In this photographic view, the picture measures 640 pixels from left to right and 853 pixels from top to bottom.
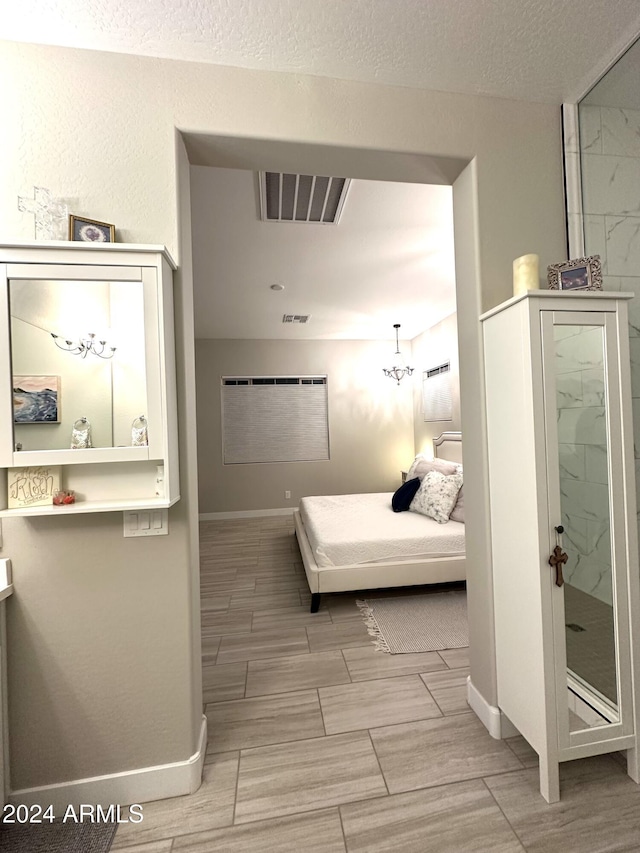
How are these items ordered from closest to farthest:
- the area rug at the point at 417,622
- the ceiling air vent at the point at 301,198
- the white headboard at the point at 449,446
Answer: the ceiling air vent at the point at 301,198 → the area rug at the point at 417,622 → the white headboard at the point at 449,446

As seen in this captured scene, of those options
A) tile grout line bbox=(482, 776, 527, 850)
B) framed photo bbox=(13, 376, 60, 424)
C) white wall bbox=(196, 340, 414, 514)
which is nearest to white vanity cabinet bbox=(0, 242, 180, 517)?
framed photo bbox=(13, 376, 60, 424)

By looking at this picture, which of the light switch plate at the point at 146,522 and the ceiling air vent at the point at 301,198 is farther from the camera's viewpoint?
the ceiling air vent at the point at 301,198

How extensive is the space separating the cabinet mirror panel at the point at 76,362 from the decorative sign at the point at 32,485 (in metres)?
0.14

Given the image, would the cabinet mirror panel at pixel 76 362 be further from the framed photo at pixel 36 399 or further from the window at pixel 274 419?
the window at pixel 274 419

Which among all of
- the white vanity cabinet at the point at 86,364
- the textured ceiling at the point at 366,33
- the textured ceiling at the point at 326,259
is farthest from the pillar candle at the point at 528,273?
the white vanity cabinet at the point at 86,364

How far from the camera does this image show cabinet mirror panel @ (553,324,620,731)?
140cm

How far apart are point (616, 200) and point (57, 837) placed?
3325mm

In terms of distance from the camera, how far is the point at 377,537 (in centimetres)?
298

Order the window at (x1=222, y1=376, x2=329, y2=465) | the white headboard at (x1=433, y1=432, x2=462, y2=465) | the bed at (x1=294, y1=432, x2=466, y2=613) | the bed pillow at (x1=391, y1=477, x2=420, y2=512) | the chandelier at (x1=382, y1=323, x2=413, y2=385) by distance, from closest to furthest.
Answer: the bed at (x1=294, y1=432, x2=466, y2=613) < the bed pillow at (x1=391, y1=477, x2=420, y2=512) < the white headboard at (x1=433, y1=432, x2=462, y2=465) < the chandelier at (x1=382, y1=323, x2=413, y2=385) < the window at (x1=222, y1=376, x2=329, y2=465)

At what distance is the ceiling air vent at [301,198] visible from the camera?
228 cm

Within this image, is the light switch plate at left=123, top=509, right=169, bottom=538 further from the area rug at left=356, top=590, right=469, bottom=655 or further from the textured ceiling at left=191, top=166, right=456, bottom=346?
the textured ceiling at left=191, top=166, right=456, bottom=346

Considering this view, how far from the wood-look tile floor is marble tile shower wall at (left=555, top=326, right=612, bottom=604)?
0.76 metres

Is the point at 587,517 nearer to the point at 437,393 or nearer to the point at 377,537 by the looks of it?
the point at 377,537

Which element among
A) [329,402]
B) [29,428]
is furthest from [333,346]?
[29,428]
